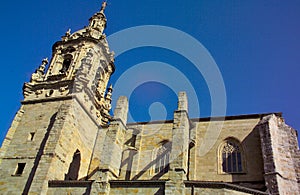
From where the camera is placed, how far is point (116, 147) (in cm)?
1572

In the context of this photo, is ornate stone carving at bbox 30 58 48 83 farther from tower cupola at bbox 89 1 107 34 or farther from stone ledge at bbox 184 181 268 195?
stone ledge at bbox 184 181 268 195

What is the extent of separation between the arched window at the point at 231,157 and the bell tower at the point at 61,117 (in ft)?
28.7

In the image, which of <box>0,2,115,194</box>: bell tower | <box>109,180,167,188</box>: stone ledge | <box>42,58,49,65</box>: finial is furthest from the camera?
<box>42,58,49,65</box>: finial

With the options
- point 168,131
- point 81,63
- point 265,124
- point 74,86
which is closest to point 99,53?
point 81,63

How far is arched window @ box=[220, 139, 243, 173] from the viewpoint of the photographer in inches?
642

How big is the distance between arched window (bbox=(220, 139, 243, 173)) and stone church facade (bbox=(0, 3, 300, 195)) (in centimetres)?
5

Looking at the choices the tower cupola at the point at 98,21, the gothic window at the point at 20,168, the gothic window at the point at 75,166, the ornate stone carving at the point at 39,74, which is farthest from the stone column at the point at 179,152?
the tower cupola at the point at 98,21

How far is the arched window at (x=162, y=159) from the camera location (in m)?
17.8

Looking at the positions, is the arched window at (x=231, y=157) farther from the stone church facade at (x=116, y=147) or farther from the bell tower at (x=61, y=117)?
the bell tower at (x=61, y=117)

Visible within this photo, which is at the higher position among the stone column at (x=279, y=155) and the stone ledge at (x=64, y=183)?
the stone column at (x=279, y=155)

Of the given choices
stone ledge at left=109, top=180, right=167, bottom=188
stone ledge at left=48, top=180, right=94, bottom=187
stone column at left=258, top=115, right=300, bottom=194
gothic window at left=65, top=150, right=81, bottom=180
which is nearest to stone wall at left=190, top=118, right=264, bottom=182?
stone column at left=258, top=115, right=300, bottom=194

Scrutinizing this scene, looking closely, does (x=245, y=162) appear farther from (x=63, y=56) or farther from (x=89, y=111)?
(x=63, y=56)

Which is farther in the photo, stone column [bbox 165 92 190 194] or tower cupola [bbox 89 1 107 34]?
tower cupola [bbox 89 1 107 34]

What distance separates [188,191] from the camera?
12.7m
